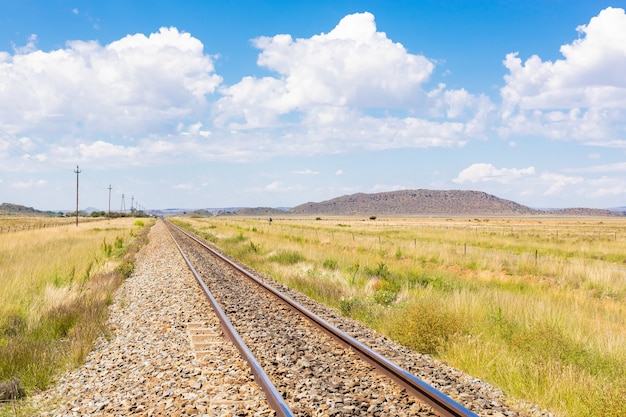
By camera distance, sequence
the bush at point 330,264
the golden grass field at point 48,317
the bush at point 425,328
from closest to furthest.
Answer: the golden grass field at point 48,317, the bush at point 425,328, the bush at point 330,264

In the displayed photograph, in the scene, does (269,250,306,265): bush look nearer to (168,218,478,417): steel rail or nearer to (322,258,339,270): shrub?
(322,258,339,270): shrub

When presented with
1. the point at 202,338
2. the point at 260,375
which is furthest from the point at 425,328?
the point at 202,338

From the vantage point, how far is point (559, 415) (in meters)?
5.36

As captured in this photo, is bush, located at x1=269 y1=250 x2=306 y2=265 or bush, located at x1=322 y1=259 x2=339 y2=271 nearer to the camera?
bush, located at x1=322 y1=259 x2=339 y2=271

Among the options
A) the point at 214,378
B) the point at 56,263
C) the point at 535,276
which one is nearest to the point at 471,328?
the point at 214,378

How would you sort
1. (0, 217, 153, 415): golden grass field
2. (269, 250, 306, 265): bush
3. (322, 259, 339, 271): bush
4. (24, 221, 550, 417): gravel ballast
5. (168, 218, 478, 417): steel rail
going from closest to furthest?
(168, 218, 478, 417): steel rail
(24, 221, 550, 417): gravel ballast
(0, 217, 153, 415): golden grass field
(322, 259, 339, 271): bush
(269, 250, 306, 265): bush

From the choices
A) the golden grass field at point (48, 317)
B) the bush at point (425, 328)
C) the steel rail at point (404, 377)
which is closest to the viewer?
the steel rail at point (404, 377)

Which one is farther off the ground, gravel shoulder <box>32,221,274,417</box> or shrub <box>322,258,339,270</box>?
shrub <box>322,258,339,270</box>

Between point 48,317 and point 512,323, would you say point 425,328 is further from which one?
point 48,317

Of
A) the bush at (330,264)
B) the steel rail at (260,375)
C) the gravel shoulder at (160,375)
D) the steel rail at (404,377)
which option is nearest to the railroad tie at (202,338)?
the gravel shoulder at (160,375)

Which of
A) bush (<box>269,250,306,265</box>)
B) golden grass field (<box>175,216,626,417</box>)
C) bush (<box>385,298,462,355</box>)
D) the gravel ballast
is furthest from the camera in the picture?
bush (<box>269,250,306,265</box>)

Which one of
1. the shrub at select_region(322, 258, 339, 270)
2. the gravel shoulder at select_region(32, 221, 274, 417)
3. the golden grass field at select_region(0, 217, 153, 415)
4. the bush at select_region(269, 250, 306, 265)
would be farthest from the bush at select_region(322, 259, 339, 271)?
the gravel shoulder at select_region(32, 221, 274, 417)

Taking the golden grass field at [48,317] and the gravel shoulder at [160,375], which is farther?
the golden grass field at [48,317]

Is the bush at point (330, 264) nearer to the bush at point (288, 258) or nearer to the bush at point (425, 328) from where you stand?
the bush at point (288, 258)
